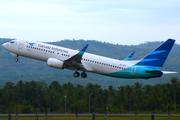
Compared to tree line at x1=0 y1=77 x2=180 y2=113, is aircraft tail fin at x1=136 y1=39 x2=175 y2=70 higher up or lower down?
higher up

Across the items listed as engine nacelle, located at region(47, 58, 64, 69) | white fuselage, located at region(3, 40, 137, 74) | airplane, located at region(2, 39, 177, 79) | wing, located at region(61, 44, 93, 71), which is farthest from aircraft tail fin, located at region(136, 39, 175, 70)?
engine nacelle, located at region(47, 58, 64, 69)

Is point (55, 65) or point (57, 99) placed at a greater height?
point (55, 65)

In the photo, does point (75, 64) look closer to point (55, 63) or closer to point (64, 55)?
point (64, 55)

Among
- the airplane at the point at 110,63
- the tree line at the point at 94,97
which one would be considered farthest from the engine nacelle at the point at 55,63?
the tree line at the point at 94,97

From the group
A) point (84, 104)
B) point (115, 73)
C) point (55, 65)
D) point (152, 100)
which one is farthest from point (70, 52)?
point (152, 100)

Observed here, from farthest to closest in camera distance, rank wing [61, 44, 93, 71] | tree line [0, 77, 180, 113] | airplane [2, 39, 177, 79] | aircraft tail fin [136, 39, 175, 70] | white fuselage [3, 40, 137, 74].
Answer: tree line [0, 77, 180, 113]
white fuselage [3, 40, 137, 74]
wing [61, 44, 93, 71]
airplane [2, 39, 177, 79]
aircraft tail fin [136, 39, 175, 70]

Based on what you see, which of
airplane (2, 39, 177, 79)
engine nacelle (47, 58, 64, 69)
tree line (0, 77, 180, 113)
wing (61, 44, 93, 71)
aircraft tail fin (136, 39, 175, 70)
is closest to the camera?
aircraft tail fin (136, 39, 175, 70)

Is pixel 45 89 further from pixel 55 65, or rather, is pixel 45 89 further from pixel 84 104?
pixel 55 65

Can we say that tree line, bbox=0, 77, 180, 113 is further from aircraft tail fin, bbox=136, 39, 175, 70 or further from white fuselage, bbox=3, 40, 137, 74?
aircraft tail fin, bbox=136, 39, 175, 70

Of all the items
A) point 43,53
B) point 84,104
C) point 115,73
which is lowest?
point 84,104

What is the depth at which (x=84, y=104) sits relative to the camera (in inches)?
3905

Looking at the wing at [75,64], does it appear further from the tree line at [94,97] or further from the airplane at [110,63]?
the tree line at [94,97]

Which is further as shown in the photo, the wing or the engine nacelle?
the engine nacelle

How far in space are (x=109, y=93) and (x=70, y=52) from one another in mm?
73487
